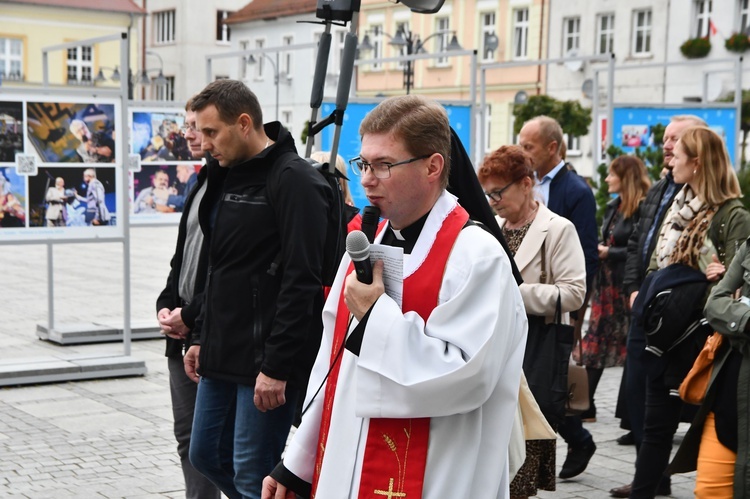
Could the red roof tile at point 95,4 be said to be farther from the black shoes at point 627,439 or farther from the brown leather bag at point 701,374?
the brown leather bag at point 701,374

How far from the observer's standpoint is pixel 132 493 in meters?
6.19

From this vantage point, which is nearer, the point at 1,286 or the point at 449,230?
the point at 449,230

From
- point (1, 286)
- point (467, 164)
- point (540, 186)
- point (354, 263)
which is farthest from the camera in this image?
point (1, 286)

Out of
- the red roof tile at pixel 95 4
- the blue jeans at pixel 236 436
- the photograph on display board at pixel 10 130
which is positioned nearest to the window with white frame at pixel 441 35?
the red roof tile at pixel 95 4

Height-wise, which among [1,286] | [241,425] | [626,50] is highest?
[626,50]

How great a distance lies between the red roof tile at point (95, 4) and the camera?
59.7 meters

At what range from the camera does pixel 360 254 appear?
9.47ft

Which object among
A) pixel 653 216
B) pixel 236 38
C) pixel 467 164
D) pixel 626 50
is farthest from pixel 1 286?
pixel 236 38

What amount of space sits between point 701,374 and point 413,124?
261 cm

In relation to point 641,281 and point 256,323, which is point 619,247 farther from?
point 256,323

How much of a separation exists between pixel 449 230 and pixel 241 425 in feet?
5.14

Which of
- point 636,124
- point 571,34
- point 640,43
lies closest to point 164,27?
point 571,34

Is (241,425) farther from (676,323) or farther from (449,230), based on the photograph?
(676,323)

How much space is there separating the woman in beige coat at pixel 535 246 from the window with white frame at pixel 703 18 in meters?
34.7
